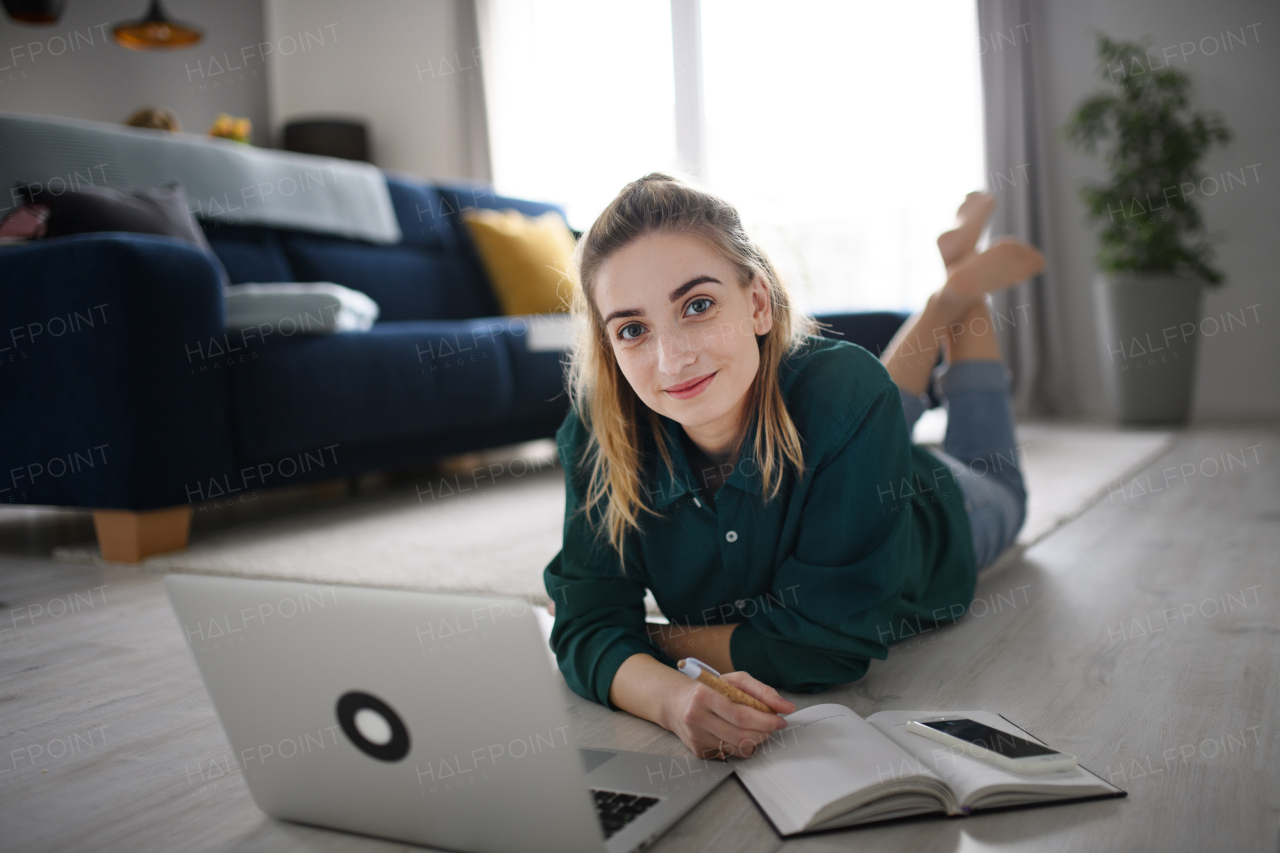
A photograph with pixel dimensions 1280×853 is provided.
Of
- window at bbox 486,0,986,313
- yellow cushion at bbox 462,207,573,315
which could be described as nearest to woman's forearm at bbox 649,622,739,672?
yellow cushion at bbox 462,207,573,315

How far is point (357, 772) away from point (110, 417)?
1329mm

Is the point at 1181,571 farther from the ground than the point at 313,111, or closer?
closer

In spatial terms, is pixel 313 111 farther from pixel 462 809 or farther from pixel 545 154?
pixel 462 809

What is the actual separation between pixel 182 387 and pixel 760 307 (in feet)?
4.18

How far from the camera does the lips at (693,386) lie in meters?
0.91

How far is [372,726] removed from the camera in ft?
2.11

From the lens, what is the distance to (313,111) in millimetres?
5305

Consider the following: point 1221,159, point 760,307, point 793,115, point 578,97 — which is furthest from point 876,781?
point 578,97

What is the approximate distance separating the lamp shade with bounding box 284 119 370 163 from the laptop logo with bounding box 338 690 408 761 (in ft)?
14.7

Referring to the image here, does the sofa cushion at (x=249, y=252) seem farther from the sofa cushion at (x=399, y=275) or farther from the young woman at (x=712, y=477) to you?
the young woman at (x=712, y=477)

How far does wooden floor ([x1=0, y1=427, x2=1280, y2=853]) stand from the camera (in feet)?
2.30

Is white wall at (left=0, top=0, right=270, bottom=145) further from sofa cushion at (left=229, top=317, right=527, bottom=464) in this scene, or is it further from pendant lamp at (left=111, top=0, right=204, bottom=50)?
sofa cushion at (left=229, top=317, right=527, bottom=464)

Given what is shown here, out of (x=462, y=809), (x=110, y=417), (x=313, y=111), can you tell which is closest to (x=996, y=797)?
(x=462, y=809)

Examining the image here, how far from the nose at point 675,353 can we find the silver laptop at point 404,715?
381 mm
